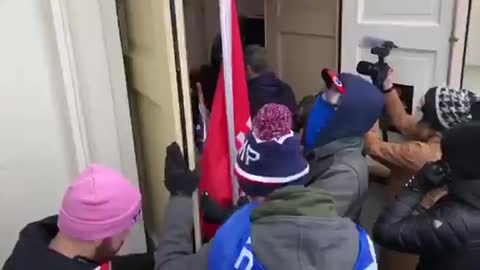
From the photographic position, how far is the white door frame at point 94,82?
4.87 feet

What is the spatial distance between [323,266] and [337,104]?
26.5 inches

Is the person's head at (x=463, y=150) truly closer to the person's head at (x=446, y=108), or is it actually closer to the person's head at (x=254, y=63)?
the person's head at (x=446, y=108)

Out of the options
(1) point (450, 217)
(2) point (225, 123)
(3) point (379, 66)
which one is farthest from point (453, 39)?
(2) point (225, 123)

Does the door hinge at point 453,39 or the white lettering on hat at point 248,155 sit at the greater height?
the door hinge at point 453,39

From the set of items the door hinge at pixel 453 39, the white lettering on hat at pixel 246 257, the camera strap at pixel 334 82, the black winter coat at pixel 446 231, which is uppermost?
the door hinge at pixel 453 39

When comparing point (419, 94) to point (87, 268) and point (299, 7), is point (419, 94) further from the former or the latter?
point (87, 268)

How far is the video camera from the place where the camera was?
5.57 feet

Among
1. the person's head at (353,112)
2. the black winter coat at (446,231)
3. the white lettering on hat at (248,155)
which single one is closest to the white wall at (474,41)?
the person's head at (353,112)

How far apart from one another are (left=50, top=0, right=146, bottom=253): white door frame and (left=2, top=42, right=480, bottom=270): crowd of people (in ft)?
1.48

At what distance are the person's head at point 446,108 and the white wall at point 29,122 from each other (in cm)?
116

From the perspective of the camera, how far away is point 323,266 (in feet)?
2.48

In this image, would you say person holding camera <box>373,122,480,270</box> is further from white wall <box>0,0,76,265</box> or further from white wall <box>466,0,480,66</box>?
white wall <box>0,0,76,265</box>

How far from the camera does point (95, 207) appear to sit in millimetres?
1086

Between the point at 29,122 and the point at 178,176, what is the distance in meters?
0.62
